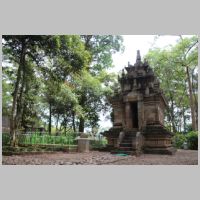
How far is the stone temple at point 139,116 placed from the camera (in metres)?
11.1

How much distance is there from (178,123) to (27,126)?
48.0ft

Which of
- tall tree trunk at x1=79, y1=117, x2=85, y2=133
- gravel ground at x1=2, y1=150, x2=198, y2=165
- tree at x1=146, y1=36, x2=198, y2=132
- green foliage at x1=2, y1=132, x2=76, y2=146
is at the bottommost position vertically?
gravel ground at x1=2, y1=150, x2=198, y2=165

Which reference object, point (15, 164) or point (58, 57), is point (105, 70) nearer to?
point (58, 57)

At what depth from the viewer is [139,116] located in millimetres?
12016

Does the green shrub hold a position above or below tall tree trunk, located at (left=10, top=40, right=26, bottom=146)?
below

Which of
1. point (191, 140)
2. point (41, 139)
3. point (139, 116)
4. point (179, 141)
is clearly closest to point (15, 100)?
point (41, 139)

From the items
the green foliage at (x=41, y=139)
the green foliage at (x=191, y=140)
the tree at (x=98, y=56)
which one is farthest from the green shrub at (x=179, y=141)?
the green foliage at (x=41, y=139)

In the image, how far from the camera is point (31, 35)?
998 centimetres

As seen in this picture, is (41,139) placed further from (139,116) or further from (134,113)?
(139,116)

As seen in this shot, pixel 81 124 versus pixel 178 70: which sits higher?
pixel 178 70

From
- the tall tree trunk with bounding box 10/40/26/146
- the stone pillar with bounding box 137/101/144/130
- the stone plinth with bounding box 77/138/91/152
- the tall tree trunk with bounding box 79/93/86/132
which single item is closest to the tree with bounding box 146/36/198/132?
the tall tree trunk with bounding box 79/93/86/132

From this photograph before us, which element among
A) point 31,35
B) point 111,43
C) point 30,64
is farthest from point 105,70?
point 31,35

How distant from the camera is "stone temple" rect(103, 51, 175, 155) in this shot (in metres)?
11.1

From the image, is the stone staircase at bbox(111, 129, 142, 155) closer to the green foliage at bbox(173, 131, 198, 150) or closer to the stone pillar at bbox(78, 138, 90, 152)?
the stone pillar at bbox(78, 138, 90, 152)
